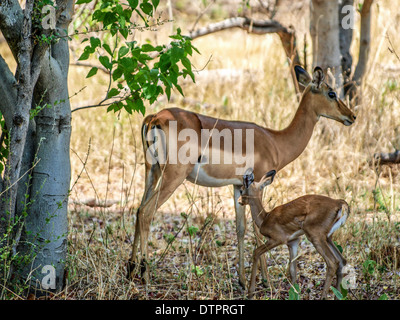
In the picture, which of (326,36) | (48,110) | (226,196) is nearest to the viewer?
(48,110)

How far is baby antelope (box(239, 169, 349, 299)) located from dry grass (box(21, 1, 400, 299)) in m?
0.19

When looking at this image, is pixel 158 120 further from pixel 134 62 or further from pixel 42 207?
pixel 42 207

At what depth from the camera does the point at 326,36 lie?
771cm

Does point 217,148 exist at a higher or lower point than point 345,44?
lower

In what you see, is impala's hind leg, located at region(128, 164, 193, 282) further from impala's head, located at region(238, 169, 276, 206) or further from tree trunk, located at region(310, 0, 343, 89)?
tree trunk, located at region(310, 0, 343, 89)

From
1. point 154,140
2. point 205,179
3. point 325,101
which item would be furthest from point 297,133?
point 154,140

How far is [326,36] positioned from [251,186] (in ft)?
11.7

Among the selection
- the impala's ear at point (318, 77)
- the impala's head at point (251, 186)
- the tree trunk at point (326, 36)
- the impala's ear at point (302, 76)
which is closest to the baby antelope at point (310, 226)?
the impala's head at point (251, 186)

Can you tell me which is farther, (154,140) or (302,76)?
(302,76)

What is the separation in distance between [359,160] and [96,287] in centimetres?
387

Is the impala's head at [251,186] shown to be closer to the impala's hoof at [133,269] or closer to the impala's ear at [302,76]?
the impala's hoof at [133,269]

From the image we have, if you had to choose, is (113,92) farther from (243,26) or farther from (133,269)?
(243,26)

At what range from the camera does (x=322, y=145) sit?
300 inches
